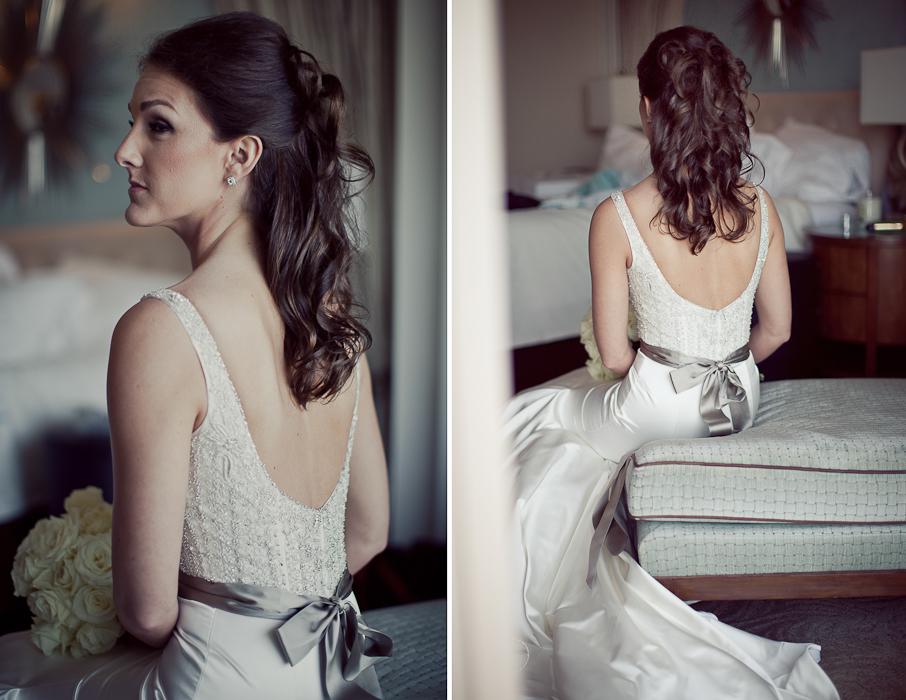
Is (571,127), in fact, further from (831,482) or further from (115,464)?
(115,464)

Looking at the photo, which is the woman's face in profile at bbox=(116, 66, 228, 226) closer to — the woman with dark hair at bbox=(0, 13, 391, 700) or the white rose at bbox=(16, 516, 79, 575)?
the woman with dark hair at bbox=(0, 13, 391, 700)

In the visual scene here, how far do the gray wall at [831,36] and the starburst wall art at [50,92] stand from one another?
2.79 m

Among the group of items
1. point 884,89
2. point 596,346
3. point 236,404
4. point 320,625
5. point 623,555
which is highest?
point 884,89

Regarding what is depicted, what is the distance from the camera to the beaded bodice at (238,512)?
47.2 inches

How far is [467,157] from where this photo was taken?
1162 millimetres

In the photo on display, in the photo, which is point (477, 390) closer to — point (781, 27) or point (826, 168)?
point (826, 168)

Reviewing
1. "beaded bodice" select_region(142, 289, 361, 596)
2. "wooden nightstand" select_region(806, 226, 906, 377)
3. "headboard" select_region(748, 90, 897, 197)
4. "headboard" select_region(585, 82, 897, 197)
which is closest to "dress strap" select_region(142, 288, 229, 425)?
"beaded bodice" select_region(142, 289, 361, 596)

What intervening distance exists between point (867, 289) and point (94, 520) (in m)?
2.53

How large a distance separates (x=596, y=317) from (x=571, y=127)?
156 inches

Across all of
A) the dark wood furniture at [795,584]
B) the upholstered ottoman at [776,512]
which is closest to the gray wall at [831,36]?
the upholstered ottoman at [776,512]

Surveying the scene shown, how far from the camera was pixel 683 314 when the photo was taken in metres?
1.99

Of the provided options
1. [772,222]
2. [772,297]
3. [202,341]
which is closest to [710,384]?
[772,297]

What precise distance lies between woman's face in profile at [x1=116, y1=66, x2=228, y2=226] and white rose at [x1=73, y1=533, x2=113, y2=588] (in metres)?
0.51

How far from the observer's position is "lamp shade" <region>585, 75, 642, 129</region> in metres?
5.20
